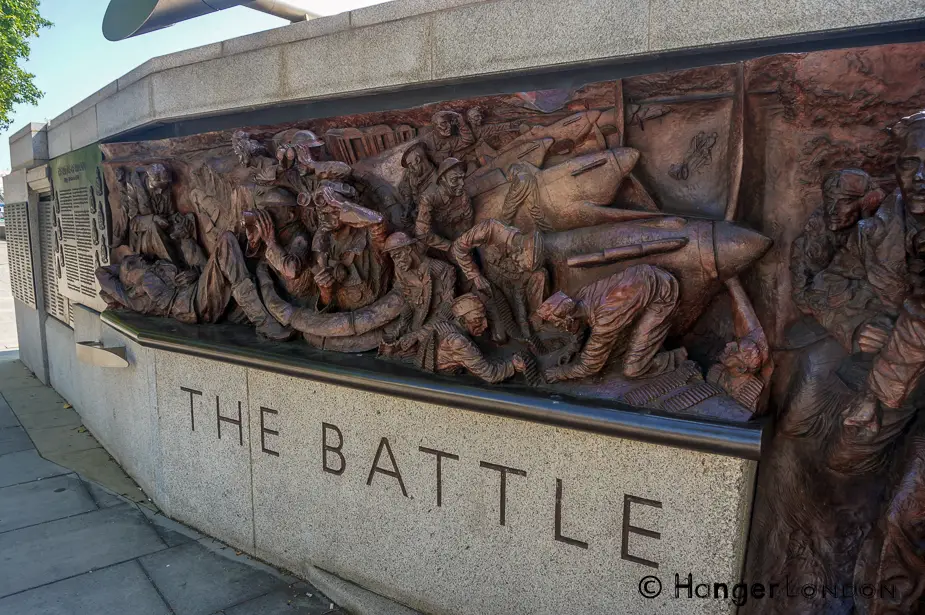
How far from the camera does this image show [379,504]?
13.2ft

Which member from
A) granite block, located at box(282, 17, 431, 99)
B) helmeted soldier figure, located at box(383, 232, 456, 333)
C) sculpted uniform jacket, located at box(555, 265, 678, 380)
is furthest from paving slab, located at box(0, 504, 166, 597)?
sculpted uniform jacket, located at box(555, 265, 678, 380)

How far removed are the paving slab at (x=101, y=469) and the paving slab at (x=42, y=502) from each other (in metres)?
0.19

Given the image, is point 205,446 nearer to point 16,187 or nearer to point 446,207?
point 446,207

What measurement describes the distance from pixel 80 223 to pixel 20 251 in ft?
12.1

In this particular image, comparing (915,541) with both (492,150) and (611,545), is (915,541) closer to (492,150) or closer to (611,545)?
(611,545)

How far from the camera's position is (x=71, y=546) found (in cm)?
483

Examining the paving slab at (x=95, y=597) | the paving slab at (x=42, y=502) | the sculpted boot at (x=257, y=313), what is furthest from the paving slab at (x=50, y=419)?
the sculpted boot at (x=257, y=313)

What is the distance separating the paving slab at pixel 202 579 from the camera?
4145 millimetres

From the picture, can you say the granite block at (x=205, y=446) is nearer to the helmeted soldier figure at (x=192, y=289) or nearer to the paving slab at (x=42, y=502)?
the helmeted soldier figure at (x=192, y=289)

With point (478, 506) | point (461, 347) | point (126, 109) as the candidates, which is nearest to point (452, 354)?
point (461, 347)

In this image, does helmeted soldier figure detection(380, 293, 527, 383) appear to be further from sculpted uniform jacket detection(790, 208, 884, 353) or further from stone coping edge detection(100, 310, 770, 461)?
sculpted uniform jacket detection(790, 208, 884, 353)

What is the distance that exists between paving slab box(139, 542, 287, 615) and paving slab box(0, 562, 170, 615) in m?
0.09

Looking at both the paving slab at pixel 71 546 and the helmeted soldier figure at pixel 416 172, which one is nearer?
the helmeted soldier figure at pixel 416 172

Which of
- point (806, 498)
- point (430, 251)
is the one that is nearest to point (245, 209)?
point (430, 251)
